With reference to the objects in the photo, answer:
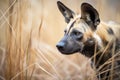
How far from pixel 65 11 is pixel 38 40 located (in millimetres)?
225

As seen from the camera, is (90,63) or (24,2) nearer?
(90,63)

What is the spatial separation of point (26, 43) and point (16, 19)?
0.47ft

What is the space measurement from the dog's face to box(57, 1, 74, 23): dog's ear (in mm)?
68

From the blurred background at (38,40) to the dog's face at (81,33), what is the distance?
Answer: 92 millimetres

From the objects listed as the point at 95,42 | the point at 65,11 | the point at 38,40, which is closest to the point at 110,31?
the point at 95,42

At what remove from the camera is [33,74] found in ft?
7.23

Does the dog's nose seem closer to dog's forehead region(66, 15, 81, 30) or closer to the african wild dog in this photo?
the african wild dog

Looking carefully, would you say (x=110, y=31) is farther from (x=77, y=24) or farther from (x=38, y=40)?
(x=38, y=40)

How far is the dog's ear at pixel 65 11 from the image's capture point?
210 cm

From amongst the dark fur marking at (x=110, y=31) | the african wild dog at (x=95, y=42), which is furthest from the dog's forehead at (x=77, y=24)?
the dark fur marking at (x=110, y=31)

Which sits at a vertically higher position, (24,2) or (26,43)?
(24,2)

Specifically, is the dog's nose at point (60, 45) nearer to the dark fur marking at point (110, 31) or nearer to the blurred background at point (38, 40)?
the blurred background at point (38, 40)

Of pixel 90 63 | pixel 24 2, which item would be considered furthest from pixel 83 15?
pixel 24 2

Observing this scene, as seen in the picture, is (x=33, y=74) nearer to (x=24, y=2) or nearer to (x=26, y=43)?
(x=26, y=43)
